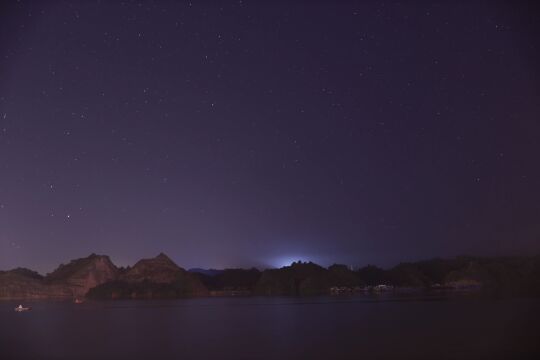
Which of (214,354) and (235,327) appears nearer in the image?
(214,354)

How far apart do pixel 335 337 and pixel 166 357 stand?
25849 millimetres

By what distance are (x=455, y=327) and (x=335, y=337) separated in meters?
20.5

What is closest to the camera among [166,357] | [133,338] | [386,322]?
[166,357]

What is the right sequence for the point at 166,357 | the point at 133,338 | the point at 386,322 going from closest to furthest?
the point at 166,357 → the point at 133,338 → the point at 386,322

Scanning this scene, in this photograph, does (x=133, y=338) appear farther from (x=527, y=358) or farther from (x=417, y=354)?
(x=527, y=358)

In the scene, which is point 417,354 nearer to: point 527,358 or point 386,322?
point 527,358

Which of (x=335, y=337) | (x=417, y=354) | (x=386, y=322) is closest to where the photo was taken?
(x=417, y=354)

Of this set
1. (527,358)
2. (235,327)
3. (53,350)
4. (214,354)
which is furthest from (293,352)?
(235,327)

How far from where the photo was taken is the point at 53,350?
70188 millimetres

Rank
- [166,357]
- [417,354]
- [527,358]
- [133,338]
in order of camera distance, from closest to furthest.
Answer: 1. [527,358]
2. [417,354]
3. [166,357]
4. [133,338]

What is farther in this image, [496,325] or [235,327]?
[235,327]

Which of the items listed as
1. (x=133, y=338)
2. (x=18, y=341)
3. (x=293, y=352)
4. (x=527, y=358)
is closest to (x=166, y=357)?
(x=293, y=352)

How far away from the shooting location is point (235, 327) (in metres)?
101

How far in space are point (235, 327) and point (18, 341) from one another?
35843mm
